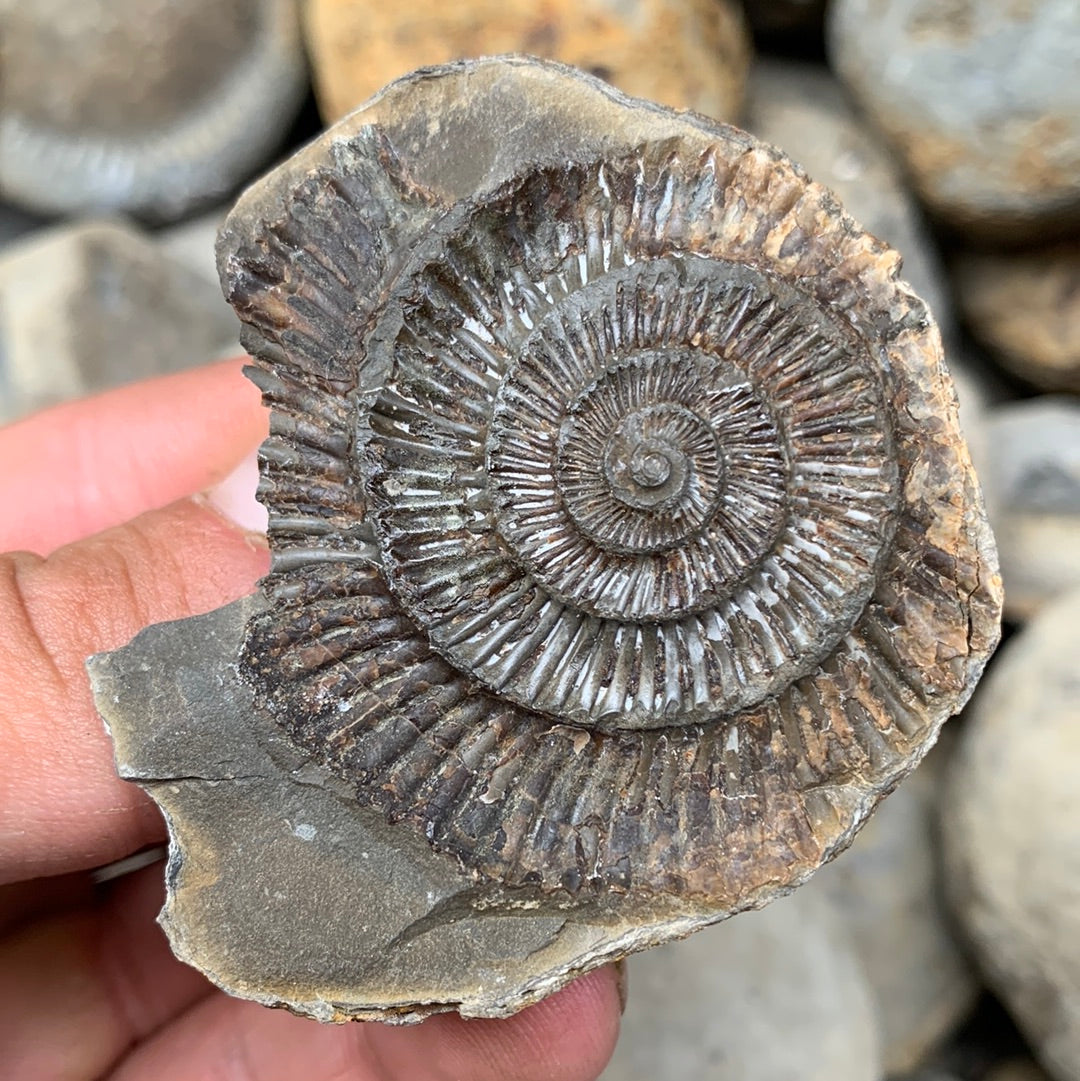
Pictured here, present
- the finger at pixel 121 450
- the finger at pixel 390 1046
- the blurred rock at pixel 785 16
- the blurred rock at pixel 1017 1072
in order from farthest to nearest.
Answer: the blurred rock at pixel 785 16 < the blurred rock at pixel 1017 1072 < the finger at pixel 121 450 < the finger at pixel 390 1046

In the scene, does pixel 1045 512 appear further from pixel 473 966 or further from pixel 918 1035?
pixel 473 966

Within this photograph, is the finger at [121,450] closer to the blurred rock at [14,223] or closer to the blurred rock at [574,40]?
the blurred rock at [574,40]

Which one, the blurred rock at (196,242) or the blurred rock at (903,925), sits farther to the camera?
the blurred rock at (196,242)

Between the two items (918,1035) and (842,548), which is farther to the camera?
(918,1035)

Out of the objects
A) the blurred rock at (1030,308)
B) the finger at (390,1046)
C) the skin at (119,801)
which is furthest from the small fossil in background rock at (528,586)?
the blurred rock at (1030,308)

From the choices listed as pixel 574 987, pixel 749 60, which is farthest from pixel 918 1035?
pixel 749 60

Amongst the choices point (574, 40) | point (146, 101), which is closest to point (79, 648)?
point (574, 40)

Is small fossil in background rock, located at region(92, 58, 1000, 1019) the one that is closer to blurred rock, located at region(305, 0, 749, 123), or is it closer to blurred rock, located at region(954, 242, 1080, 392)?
blurred rock, located at region(305, 0, 749, 123)
